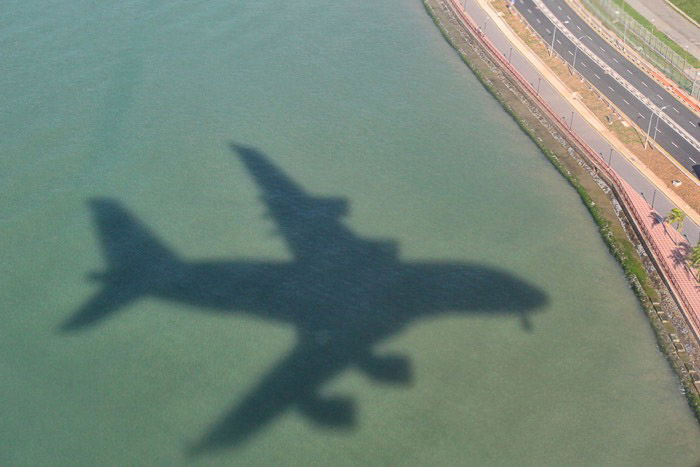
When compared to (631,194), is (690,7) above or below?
above

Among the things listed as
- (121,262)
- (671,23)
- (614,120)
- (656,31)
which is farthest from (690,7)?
(121,262)

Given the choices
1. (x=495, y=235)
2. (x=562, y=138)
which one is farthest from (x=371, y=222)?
(x=562, y=138)

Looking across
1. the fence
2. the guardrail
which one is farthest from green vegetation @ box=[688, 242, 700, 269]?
the fence

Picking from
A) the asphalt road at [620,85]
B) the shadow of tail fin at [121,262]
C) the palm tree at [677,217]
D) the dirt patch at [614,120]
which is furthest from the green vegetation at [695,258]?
the shadow of tail fin at [121,262]

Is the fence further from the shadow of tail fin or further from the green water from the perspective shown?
the shadow of tail fin

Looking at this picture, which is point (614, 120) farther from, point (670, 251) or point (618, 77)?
point (670, 251)

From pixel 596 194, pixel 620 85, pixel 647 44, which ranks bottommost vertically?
pixel 596 194
